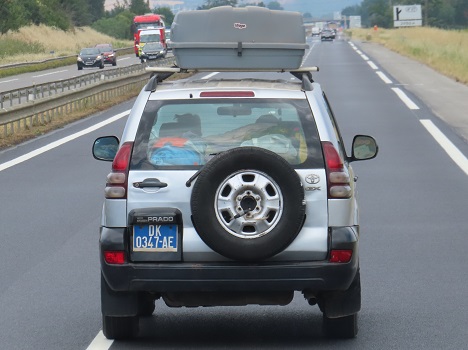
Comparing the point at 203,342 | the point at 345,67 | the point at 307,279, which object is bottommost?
the point at 345,67

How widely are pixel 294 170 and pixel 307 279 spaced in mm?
616

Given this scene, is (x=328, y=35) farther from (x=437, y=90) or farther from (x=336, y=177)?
(x=336, y=177)

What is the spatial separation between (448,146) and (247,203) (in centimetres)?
1556

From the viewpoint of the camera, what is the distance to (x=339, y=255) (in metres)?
7.25

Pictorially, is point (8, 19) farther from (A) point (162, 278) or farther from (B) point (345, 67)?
(A) point (162, 278)

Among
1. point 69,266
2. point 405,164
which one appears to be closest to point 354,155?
point 69,266

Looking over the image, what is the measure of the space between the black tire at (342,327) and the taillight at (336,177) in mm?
925

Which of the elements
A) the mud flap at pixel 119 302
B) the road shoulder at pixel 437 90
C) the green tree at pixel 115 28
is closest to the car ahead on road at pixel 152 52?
the road shoulder at pixel 437 90

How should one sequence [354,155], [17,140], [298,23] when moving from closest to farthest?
[354,155], [298,23], [17,140]

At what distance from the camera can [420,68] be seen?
5584 centimetres

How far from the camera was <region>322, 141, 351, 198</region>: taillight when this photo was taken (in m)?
7.30

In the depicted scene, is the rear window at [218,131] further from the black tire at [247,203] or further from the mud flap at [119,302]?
the mud flap at [119,302]

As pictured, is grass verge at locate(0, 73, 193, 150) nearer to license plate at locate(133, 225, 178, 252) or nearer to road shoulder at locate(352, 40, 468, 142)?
road shoulder at locate(352, 40, 468, 142)

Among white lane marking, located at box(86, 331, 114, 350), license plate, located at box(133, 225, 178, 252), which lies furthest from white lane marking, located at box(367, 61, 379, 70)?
license plate, located at box(133, 225, 178, 252)
